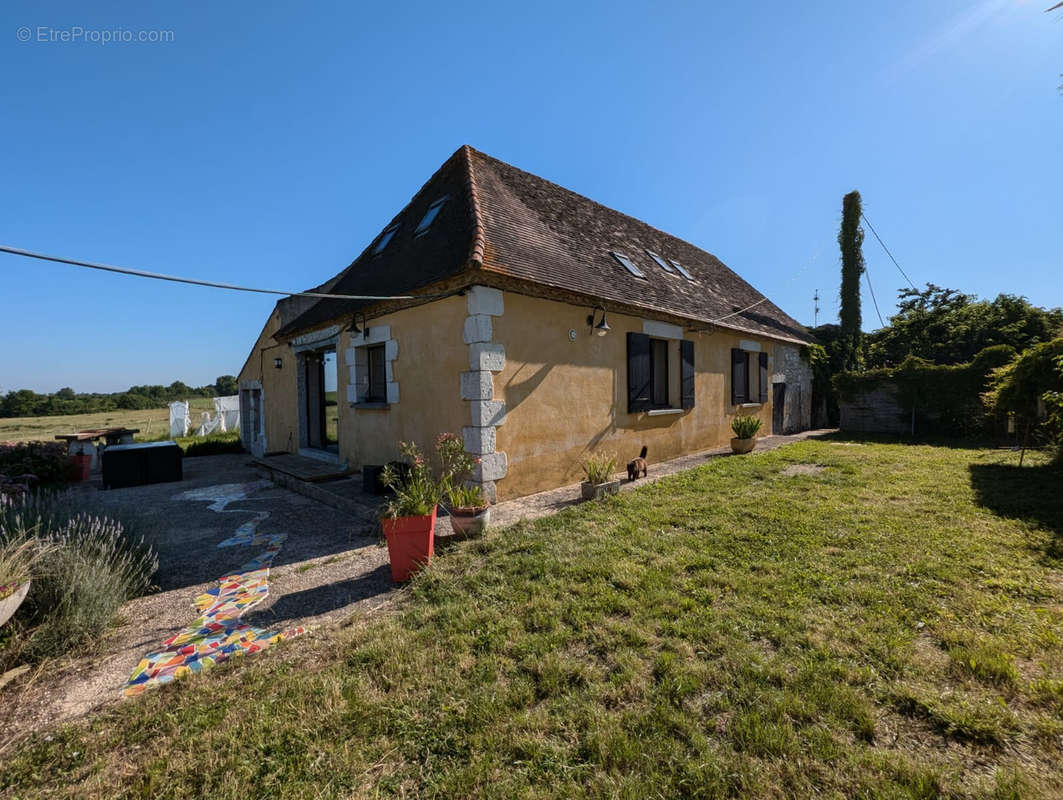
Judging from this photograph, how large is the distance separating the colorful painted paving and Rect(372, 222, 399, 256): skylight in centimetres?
A: 681

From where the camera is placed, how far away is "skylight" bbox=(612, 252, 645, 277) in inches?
349

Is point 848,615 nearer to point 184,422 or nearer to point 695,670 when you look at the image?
point 695,670

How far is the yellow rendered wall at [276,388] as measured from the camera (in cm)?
1031

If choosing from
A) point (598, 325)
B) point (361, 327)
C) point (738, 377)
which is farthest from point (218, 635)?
point (738, 377)

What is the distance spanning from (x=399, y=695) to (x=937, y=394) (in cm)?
1592

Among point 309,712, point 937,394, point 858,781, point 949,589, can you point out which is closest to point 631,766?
point 858,781

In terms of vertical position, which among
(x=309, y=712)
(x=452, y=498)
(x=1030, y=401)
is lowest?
(x=309, y=712)

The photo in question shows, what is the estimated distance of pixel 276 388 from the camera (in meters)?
11.0

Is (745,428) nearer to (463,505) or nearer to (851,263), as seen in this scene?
(463,505)

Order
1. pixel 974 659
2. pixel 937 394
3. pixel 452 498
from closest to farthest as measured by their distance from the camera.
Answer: pixel 974 659 → pixel 452 498 → pixel 937 394

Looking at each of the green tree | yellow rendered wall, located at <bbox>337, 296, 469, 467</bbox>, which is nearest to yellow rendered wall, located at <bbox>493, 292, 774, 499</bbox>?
yellow rendered wall, located at <bbox>337, 296, 469, 467</bbox>

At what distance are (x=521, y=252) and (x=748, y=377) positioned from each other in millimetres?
8322

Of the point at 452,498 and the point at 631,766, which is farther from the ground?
the point at 452,498

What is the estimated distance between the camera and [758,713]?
2.07 metres
